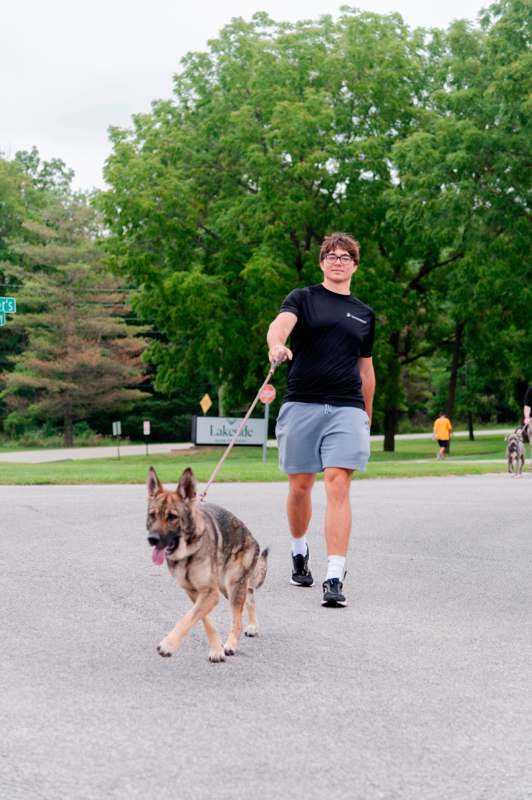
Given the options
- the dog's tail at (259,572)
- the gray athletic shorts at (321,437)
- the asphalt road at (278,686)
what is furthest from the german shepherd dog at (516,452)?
the dog's tail at (259,572)

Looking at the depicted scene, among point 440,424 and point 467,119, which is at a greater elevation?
point 467,119

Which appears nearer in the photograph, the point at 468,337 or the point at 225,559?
the point at 225,559

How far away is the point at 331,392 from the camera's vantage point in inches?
290

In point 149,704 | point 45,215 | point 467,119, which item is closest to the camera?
point 149,704

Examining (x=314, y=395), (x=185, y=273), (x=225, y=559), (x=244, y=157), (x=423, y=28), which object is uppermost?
(x=423, y=28)

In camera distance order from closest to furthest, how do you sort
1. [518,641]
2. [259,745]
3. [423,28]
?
[259,745]
[518,641]
[423,28]

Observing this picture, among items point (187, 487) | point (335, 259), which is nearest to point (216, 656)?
point (187, 487)

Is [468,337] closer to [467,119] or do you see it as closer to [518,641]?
[467,119]

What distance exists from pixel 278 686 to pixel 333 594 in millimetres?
2007

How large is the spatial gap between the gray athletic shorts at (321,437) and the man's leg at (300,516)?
139 mm

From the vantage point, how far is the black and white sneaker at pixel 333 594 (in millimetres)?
7188

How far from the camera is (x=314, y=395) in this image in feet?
24.2

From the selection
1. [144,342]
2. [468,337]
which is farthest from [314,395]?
[144,342]

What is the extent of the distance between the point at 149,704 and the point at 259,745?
2.44ft
